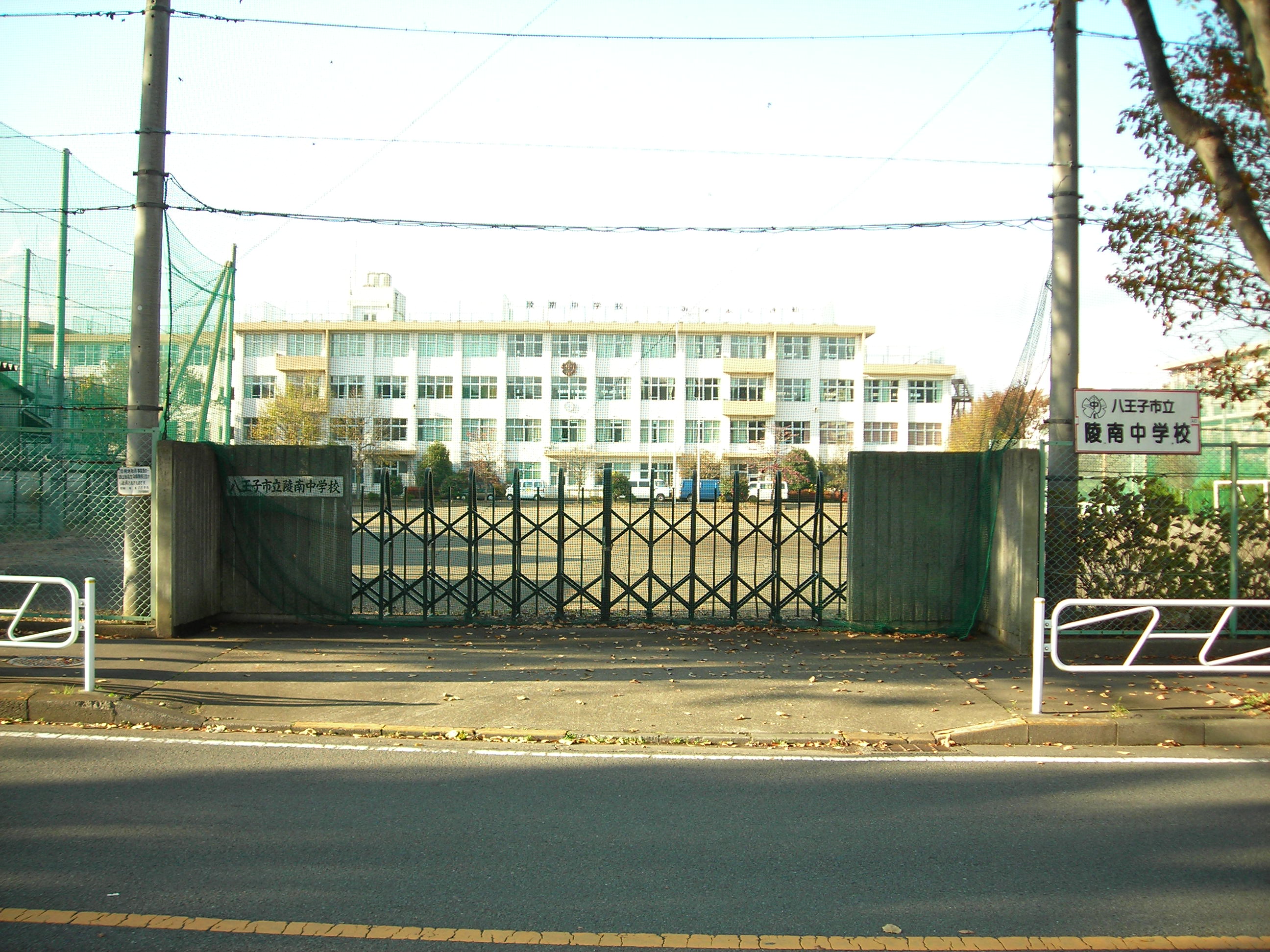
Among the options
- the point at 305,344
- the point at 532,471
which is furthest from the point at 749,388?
the point at 305,344

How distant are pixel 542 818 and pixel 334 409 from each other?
50.9m

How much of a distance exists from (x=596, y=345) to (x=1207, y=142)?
54675mm

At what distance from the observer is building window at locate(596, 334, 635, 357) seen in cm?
6178

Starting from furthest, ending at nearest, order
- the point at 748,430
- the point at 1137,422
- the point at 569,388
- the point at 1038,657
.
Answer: the point at 748,430 → the point at 569,388 → the point at 1137,422 → the point at 1038,657

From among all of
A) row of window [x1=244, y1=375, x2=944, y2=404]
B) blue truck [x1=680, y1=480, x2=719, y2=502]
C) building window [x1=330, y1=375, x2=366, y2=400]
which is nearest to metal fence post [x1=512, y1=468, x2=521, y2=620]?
blue truck [x1=680, y1=480, x2=719, y2=502]

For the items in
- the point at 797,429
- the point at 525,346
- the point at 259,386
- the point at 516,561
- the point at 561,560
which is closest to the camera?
the point at 561,560

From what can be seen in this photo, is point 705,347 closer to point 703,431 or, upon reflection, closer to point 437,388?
point 703,431

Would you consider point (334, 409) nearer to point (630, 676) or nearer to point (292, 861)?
point (630, 676)

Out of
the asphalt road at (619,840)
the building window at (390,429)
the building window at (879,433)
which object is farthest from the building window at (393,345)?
the asphalt road at (619,840)

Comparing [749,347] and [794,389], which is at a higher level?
[749,347]

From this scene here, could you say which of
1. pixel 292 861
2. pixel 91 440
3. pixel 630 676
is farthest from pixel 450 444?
pixel 292 861

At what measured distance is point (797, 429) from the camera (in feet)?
210

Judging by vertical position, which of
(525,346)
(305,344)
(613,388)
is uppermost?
(525,346)

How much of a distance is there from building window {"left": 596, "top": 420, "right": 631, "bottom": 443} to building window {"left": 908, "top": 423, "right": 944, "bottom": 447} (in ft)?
61.5
